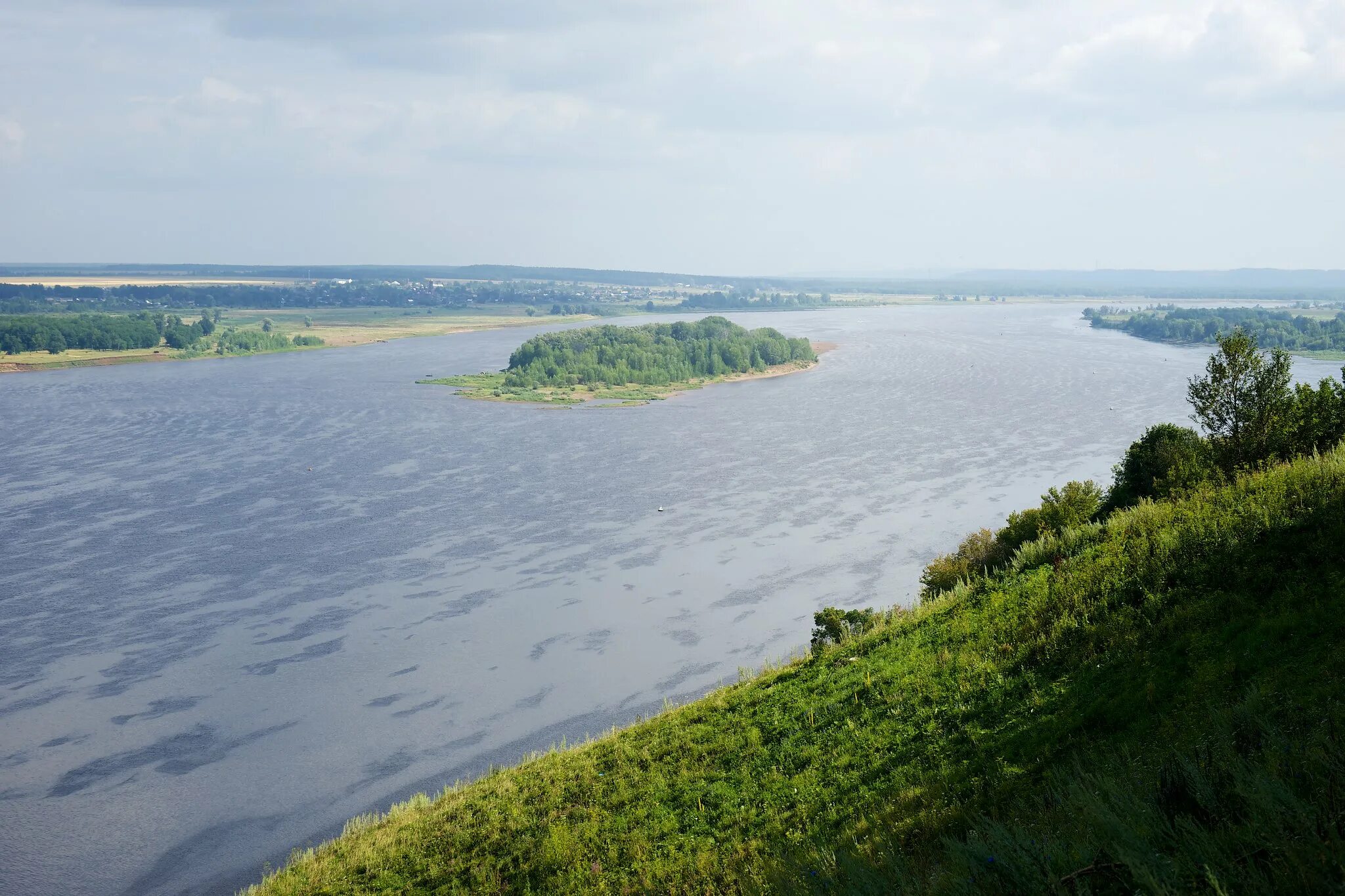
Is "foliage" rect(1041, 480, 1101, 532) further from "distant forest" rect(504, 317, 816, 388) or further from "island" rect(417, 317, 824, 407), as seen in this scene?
"distant forest" rect(504, 317, 816, 388)

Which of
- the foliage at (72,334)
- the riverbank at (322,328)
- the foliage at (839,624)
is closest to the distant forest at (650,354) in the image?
the riverbank at (322,328)

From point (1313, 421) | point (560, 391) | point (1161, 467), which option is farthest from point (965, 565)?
point (560, 391)

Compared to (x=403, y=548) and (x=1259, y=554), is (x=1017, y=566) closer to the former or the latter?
(x=1259, y=554)

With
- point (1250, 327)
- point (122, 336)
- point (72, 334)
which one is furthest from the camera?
point (122, 336)

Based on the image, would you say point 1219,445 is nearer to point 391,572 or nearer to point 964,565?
point 964,565

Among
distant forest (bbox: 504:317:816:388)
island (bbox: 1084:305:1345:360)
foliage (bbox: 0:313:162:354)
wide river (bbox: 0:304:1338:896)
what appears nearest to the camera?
wide river (bbox: 0:304:1338:896)

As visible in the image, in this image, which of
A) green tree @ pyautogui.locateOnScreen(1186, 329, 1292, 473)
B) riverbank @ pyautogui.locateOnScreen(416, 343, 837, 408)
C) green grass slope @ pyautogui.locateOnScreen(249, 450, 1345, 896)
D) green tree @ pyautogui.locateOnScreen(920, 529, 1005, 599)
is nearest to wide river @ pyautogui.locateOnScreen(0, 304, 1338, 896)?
riverbank @ pyautogui.locateOnScreen(416, 343, 837, 408)
